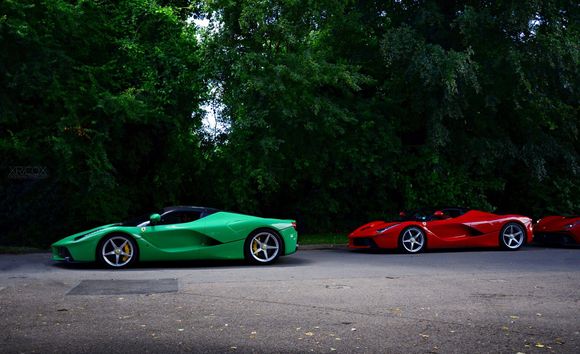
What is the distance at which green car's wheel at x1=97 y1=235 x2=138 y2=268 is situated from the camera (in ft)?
36.5

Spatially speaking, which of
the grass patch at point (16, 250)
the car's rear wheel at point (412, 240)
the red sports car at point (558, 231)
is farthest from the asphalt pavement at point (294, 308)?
the red sports car at point (558, 231)

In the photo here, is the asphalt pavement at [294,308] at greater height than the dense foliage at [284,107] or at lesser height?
lesser

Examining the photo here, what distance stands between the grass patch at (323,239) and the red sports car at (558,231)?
516cm

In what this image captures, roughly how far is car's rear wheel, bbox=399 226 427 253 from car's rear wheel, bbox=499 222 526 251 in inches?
79.9

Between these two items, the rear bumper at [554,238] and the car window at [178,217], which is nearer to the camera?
the car window at [178,217]

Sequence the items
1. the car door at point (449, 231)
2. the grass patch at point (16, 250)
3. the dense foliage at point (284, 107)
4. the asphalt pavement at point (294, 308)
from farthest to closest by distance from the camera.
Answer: the dense foliage at point (284, 107) < the grass patch at point (16, 250) < the car door at point (449, 231) < the asphalt pavement at point (294, 308)

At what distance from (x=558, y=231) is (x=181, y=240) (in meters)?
9.79

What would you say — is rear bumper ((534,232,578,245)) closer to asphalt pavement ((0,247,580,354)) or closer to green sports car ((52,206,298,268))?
asphalt pavement ((0,247,580,354))

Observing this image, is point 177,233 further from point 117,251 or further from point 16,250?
point 16,250

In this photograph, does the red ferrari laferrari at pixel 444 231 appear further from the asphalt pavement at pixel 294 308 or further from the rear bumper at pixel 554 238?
the asphalt pavement at pixel 294 308

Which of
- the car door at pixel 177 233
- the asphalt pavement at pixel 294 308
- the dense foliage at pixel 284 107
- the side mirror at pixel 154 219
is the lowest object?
the asphalt pavement at pixel 294 308

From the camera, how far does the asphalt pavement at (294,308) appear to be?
5.35 meters

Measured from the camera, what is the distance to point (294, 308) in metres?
6.99

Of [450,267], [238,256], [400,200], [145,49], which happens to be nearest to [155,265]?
[238,256]
